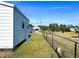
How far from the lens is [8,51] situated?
30.5ft

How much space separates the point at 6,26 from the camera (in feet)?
31.3

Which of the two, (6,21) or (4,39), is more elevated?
(6,21)

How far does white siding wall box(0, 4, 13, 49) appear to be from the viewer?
9469mm

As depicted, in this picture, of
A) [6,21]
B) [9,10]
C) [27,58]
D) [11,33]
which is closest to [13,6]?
[9,10]

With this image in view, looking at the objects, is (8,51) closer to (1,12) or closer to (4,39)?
(4,39)

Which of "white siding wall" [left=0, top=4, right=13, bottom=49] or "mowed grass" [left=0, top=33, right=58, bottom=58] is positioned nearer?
"mowed grass" [left=0, top=33, right=58, bottom=58]

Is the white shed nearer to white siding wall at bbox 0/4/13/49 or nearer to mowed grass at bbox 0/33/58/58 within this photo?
white siding wall at bbox 0/4/13/49

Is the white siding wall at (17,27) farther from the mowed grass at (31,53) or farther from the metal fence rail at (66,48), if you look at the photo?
the metal fence rail at (66,48)

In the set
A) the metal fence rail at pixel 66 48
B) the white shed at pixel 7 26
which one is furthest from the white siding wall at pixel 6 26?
the metal fence rail at pixel 66 48

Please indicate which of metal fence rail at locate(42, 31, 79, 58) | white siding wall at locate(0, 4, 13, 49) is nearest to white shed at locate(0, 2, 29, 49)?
white siding wall at locate(0, 4, 13, 49)

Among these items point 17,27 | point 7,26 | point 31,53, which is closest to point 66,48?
point 31,53

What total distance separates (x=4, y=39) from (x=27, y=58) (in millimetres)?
2788

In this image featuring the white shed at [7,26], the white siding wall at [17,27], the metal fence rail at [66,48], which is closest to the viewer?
the metal fence rail at [66,48]

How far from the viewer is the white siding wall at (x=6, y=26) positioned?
9.47 metres
